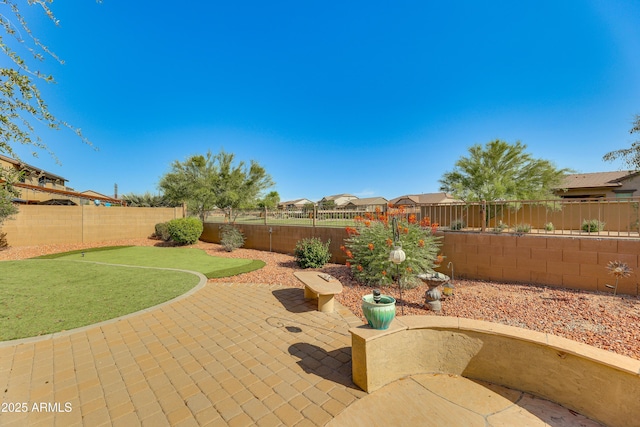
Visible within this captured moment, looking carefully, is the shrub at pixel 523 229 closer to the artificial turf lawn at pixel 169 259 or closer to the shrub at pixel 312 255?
the shrub at pixel 312 255

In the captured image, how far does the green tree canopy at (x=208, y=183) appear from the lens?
57.3 feet

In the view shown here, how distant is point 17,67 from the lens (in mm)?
2689

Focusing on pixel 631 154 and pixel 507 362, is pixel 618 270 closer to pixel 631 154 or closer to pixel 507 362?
pixel 507 362

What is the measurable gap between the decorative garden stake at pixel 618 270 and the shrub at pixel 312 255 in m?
6.35

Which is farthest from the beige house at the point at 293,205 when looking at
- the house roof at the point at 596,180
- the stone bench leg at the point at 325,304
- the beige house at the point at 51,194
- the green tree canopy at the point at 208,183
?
the house roof at the point at 596,180

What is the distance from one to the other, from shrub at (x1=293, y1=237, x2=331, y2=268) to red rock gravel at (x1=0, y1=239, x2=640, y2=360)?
4.42 ft

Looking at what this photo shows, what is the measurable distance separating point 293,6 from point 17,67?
8810 millimetres

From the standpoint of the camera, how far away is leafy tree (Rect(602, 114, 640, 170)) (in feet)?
24.1

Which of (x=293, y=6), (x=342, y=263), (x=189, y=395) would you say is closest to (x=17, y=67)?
(x=189, y=395)

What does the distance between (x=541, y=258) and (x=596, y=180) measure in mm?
19478

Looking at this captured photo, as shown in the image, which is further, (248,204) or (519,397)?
(248,204)

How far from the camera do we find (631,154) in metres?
7.67

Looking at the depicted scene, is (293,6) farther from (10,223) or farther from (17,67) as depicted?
(10,223)

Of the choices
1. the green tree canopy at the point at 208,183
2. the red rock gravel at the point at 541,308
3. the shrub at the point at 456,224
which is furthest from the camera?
the green tree canopy at the point at 208,183
